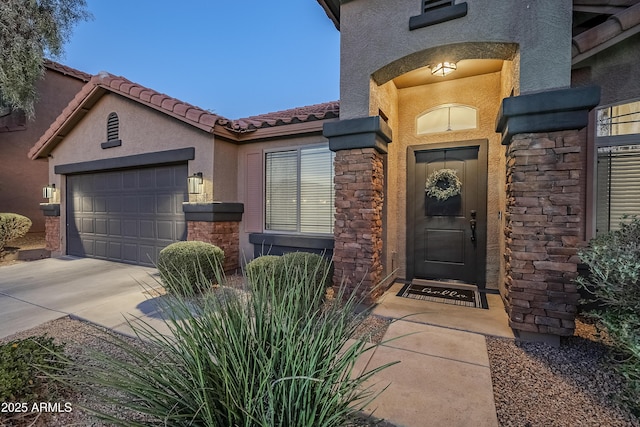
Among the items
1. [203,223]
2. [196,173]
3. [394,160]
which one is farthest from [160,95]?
[394,160]

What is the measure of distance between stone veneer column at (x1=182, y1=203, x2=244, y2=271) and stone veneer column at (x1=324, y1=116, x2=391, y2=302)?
2.89 metres

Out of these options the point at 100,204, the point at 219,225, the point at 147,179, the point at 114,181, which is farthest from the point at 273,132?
the point at 100,204

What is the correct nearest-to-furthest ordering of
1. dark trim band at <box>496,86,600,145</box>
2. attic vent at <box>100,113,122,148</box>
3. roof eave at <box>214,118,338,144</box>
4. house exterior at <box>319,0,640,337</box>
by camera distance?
dark trim band at <box>496,86,600,145</box> < house exterior at <box>319,0,640,337</box> < roof eave at <box>214,118,338,144</box> < attic vent at <box>100,113,122,148</box>

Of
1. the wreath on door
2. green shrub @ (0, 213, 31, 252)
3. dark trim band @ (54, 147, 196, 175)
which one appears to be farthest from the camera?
green shrub @ (0, 213, 31, 252)

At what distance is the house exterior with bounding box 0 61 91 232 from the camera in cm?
1050

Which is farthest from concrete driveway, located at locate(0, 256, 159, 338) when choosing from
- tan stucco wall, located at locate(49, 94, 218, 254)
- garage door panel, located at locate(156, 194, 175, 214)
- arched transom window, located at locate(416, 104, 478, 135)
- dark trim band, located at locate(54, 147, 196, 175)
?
arched transom window, located at locate(416, 104, 478, 135)

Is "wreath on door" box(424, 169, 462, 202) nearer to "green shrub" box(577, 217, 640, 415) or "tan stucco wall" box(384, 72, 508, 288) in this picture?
"tan stucco wall" box(384, 72, 508, 288)

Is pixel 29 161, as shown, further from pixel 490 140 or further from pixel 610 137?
pixel 610 137

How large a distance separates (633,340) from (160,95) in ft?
26.9

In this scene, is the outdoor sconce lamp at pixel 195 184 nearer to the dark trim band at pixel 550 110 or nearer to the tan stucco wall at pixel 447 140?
the tan stucco wall at pixel 447 140

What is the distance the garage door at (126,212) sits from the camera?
6.97 metres

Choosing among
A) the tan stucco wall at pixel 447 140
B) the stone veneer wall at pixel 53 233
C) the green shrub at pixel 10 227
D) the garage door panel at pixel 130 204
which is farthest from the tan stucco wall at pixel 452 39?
the green shrub at pixel 10 227

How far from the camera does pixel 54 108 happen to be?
11.5 meters

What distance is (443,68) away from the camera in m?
4.75
